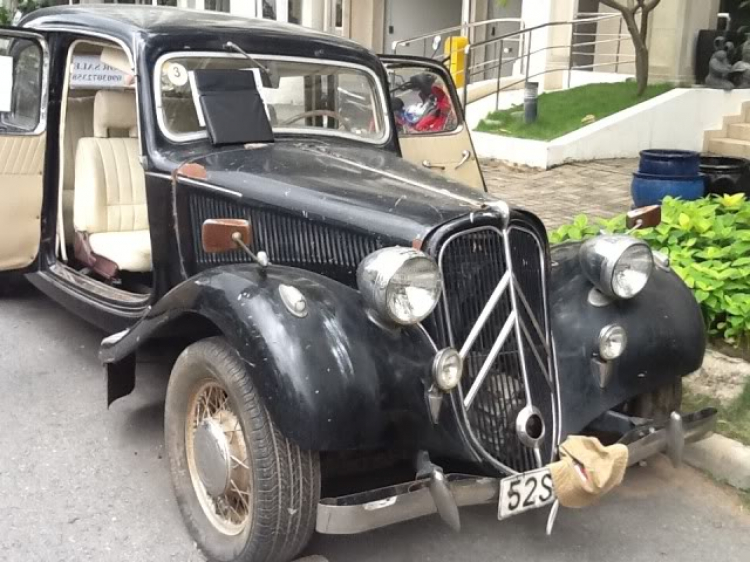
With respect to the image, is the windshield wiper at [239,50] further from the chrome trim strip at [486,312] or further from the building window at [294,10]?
the building window at [294,10]

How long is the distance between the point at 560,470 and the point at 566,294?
0.84m

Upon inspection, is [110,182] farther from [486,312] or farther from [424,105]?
[486,312]

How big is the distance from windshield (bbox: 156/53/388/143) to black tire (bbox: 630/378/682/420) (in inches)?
72.6

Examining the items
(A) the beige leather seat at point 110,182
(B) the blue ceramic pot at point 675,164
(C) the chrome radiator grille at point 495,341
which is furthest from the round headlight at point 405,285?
(B) the blue ceramic pot at point 675,164

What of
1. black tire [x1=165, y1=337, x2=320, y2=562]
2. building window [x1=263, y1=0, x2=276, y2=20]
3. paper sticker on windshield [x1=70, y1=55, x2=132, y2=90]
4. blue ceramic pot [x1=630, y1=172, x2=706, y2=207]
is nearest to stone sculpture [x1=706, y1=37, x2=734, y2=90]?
blue ceramic pot [x1=630, y1=172, x2=706, y2=207]

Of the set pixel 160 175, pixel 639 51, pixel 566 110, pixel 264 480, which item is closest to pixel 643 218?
pixel 264 480

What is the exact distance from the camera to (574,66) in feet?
44.5

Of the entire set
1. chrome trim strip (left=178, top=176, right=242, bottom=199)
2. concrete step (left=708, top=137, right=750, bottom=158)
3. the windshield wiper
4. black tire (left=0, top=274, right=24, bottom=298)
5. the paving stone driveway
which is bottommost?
black tire (left=0, top=274, right=24, bottom=298)

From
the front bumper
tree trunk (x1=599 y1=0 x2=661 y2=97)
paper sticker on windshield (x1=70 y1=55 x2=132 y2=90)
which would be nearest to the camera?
the front bumper

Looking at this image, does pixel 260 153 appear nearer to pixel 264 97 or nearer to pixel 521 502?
pixel 264 97

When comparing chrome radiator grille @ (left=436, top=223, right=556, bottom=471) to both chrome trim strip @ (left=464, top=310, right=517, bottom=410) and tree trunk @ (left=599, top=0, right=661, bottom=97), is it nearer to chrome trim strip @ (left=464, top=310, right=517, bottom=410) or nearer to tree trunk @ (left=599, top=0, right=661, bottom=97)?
chrome trim strip @ (left=464, top=310, right=517, bottom=410)

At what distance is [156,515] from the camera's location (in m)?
3.39

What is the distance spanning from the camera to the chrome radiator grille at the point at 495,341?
2908 millimetres

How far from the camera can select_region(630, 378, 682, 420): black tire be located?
3605 millimetres
